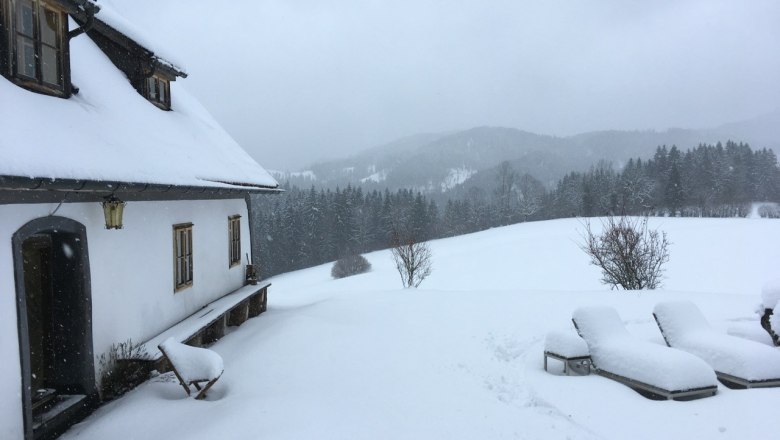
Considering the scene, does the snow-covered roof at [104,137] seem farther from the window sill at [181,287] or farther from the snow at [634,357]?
the snow at [634,357]

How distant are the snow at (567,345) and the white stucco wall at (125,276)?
7075 mm

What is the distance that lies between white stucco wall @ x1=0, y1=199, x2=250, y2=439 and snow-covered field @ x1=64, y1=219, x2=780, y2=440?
39.0 inches

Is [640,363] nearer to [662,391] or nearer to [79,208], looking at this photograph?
A: [662,391]

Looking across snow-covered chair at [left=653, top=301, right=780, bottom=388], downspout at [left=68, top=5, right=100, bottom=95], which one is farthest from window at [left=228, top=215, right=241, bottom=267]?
snow-covered chair at [left=653, top=301, right=780, bottom=388]

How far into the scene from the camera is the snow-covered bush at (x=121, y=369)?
597 cm

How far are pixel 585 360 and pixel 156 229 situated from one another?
8029 mm

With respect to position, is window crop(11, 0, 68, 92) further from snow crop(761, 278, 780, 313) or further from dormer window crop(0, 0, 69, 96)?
snow crop(761, 278, 780, 313)

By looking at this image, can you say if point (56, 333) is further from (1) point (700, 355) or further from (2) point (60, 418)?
(1) point (700, 355)

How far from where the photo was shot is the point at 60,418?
511 cm

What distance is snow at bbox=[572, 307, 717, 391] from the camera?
623 cm

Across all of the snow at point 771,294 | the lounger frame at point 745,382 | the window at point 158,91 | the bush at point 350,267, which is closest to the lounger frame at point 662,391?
the lounger frame at point 745,382

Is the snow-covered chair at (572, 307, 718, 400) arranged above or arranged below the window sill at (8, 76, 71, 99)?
below

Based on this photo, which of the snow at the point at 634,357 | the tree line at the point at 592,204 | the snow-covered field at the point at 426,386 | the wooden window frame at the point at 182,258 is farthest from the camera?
the tree line at the point at 592,204

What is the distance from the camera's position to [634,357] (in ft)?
22.2
